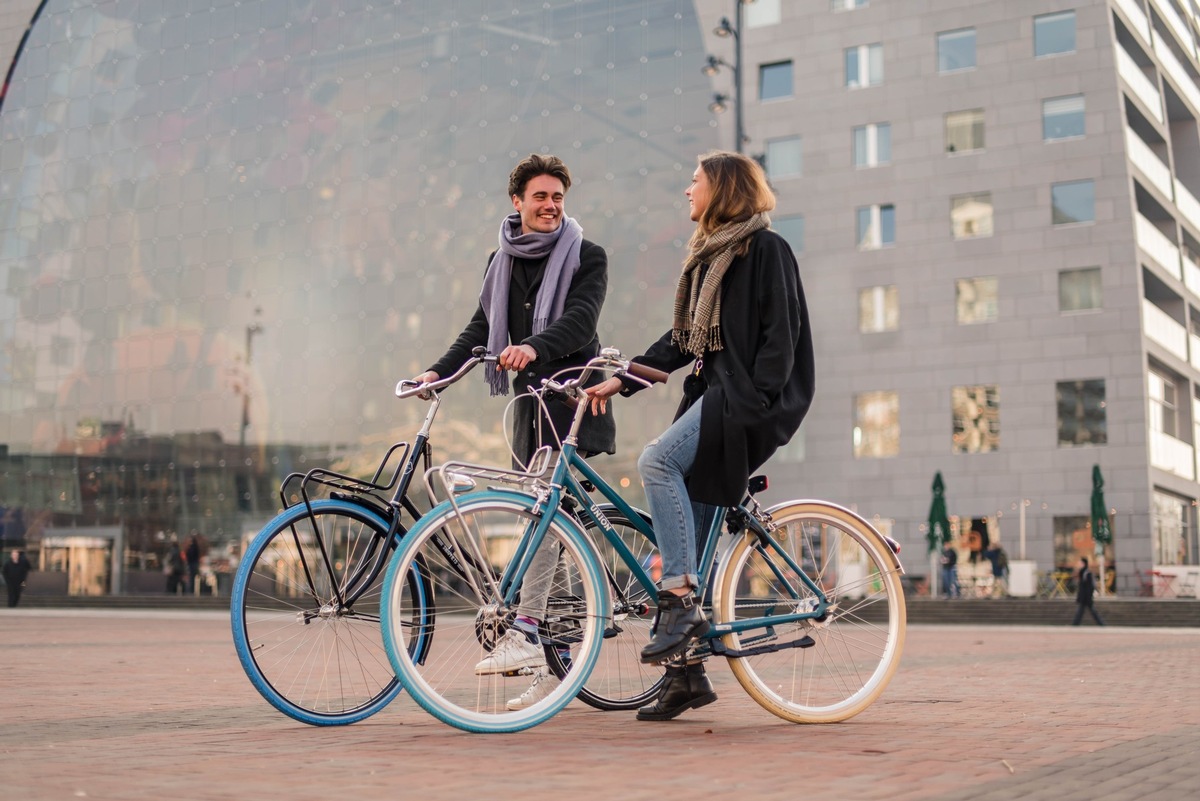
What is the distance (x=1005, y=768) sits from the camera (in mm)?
4047

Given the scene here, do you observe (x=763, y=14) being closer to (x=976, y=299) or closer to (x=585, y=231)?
(x=585, y=231)

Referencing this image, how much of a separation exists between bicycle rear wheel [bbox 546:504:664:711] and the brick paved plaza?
16 centimetres

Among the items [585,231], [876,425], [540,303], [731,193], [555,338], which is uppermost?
[585,231]

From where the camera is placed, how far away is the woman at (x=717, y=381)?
5.17 m

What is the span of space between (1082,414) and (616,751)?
3825cm

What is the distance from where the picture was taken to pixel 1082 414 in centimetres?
4003

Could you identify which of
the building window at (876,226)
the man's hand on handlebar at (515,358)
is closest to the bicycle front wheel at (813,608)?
the man's hand on handlebar at (515,358)

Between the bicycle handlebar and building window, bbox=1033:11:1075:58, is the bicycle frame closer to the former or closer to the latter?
the bicycle handlebar

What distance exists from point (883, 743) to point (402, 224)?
45.0 m

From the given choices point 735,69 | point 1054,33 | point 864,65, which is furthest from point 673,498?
point 864,65

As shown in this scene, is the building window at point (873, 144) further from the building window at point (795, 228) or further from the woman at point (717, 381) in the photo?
the woman at point (717, 381)

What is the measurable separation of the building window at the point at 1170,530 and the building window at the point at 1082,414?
9.63ft

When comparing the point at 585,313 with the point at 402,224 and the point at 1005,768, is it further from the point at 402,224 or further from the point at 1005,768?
the point at 402,224

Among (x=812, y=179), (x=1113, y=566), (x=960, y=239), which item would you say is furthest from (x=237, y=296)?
(x=1113, y=566)
